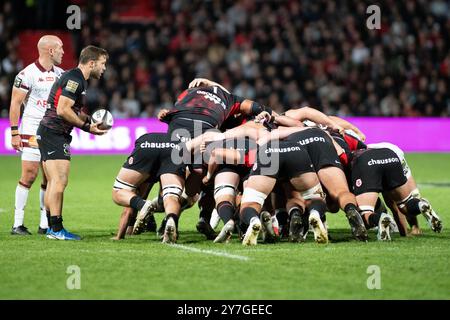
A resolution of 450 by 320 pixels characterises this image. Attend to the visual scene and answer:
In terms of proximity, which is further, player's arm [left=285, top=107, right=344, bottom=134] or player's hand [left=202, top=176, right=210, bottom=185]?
player's arm [left=285, top=107, right=344, bottom=134]

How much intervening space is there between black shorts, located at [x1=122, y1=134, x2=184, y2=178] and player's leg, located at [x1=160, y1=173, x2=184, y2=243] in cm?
8

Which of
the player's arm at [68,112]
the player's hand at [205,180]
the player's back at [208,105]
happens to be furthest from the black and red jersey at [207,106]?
the player's arm at [68,112]

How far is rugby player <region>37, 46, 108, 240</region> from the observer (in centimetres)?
994

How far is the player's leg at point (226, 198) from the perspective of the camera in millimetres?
9484

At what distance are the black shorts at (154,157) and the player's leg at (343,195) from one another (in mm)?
1637

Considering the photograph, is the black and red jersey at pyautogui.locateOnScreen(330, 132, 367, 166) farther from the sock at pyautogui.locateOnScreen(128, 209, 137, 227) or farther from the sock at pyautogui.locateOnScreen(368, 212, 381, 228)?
the sock at pyautogui.locateOnScreen(128, 209, 137, 227)

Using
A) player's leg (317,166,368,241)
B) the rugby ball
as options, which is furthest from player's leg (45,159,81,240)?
player's leg (317,166,368,241)

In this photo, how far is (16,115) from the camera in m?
10.9

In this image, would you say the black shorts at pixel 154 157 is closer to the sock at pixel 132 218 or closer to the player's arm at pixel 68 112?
the sock at pixel 132 218
